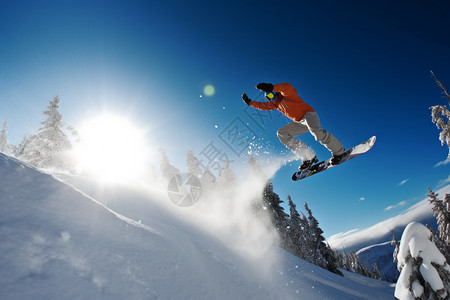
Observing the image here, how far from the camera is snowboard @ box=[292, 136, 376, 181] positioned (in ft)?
22.7

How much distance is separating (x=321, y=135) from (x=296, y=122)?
102 cm

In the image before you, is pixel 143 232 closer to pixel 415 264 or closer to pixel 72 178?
pixel 72 178

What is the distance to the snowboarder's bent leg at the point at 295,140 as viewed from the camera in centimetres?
765

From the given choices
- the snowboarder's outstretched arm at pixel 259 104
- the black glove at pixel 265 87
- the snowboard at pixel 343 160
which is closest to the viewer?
the black glove at pixel 265 87

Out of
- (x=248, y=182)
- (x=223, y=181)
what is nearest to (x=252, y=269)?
(x=248, y=182)

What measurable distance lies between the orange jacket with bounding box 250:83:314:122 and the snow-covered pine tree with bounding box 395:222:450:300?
24.5 feet

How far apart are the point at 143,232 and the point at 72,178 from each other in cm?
704

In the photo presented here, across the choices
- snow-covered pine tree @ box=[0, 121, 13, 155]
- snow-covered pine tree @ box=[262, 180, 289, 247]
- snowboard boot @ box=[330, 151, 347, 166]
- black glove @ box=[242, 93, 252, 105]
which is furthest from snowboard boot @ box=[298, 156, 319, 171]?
snow-covered pine tree @ box=[0, 121, 13, 155]

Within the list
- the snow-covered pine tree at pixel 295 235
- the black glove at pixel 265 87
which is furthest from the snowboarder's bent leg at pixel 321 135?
the snow-covered pine tree at pixel 295 235

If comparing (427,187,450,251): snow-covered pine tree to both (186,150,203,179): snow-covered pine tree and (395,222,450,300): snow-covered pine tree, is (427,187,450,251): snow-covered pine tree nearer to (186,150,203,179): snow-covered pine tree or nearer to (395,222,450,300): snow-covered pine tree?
(395,222,450,300): snow-covered pine tree

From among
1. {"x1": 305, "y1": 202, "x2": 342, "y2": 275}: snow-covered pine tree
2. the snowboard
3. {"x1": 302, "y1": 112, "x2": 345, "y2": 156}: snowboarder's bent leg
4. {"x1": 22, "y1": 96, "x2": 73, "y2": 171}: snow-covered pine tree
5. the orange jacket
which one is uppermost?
{"x1": 22, "y1": 96, "x2": 73, "y2": 171}: snow-covered pine tree

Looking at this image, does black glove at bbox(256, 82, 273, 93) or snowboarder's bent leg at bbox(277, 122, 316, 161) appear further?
snowboarder's bent leg at bbox(277, 122, 316, 161)

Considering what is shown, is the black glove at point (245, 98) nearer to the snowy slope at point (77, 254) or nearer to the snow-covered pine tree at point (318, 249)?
the snowy slope at point (77, 254)

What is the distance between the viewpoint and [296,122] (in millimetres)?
7574
